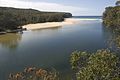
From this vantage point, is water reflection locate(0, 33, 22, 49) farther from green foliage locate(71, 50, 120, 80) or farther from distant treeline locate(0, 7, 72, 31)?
green foliage locate(71, 50, 120, 80)

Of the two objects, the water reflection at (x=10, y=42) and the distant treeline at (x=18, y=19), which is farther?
the distant treeline at (x=18, y=19)

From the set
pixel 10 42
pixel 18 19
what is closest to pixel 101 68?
pixel 10 42

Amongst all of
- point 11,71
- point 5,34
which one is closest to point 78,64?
point 11,71

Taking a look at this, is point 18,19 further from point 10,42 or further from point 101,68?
point 101,68

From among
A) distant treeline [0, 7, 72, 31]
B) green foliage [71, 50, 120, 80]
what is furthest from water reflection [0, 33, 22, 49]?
green foliage [71, 50, 120, 80]

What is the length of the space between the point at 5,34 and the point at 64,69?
56449 mm

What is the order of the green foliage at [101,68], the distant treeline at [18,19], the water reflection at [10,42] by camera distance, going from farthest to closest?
the distant treeline at [18,19]
the water reflection at [10,42]
the green foliage at [101,68]

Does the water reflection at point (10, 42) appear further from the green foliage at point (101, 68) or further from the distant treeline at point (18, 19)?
the green foliage at point (101, 68)

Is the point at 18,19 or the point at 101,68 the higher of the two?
the point at 101,68

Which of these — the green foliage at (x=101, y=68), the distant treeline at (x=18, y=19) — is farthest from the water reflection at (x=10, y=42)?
the green foliage at (x=101, y=68)

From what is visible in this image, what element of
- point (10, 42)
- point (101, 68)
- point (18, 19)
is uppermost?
point (101, 68)

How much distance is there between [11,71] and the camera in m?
36.0

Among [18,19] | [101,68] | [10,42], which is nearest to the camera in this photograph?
[101,68]

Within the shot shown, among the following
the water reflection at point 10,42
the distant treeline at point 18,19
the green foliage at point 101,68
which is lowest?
the water reflection at point 10,42
